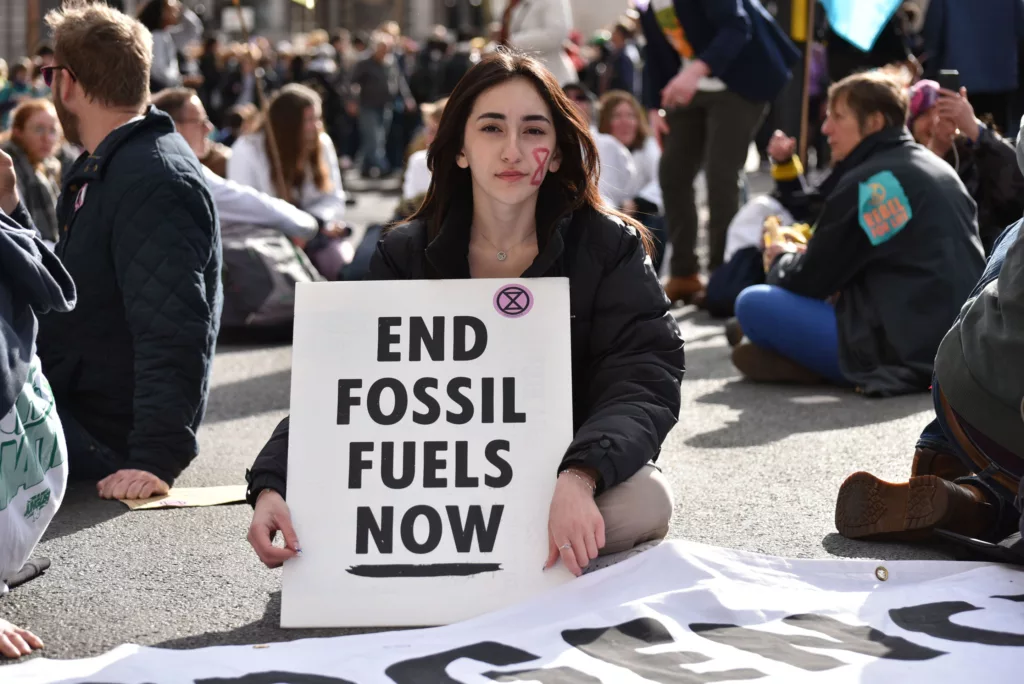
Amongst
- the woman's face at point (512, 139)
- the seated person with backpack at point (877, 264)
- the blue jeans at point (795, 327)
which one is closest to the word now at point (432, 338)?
the woman's face at point (512, 139)

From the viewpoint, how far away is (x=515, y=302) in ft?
10.7

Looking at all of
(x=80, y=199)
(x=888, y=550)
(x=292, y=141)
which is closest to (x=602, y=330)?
(x=888, y=550)

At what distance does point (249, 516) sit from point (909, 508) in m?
1.78

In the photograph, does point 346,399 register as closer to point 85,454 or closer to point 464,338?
point 464,338

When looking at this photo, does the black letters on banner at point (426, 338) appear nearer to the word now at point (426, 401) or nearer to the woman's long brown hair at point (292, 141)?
the word now at point (426, 401)

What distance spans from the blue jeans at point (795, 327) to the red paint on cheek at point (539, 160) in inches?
108

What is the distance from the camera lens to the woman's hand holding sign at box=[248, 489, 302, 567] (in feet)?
9.82

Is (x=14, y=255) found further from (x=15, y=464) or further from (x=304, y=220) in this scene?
(x=304, y=220)

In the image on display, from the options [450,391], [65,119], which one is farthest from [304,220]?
[450,391]

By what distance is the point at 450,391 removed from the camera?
321 centimetres

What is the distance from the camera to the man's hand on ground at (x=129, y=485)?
13.8 feet

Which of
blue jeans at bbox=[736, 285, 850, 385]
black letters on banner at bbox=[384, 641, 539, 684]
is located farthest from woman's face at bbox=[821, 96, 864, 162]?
black letters on banner at bbox=[384, 641, 539, 684]

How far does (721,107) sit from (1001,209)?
2254 millimetres

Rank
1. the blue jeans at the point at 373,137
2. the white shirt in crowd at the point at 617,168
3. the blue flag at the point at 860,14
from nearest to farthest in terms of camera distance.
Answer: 1. the blue flag at the point at 860,14
2. the white shirt in crowd at the point at 617,168
3. the blue jeans at the point at 373,137
